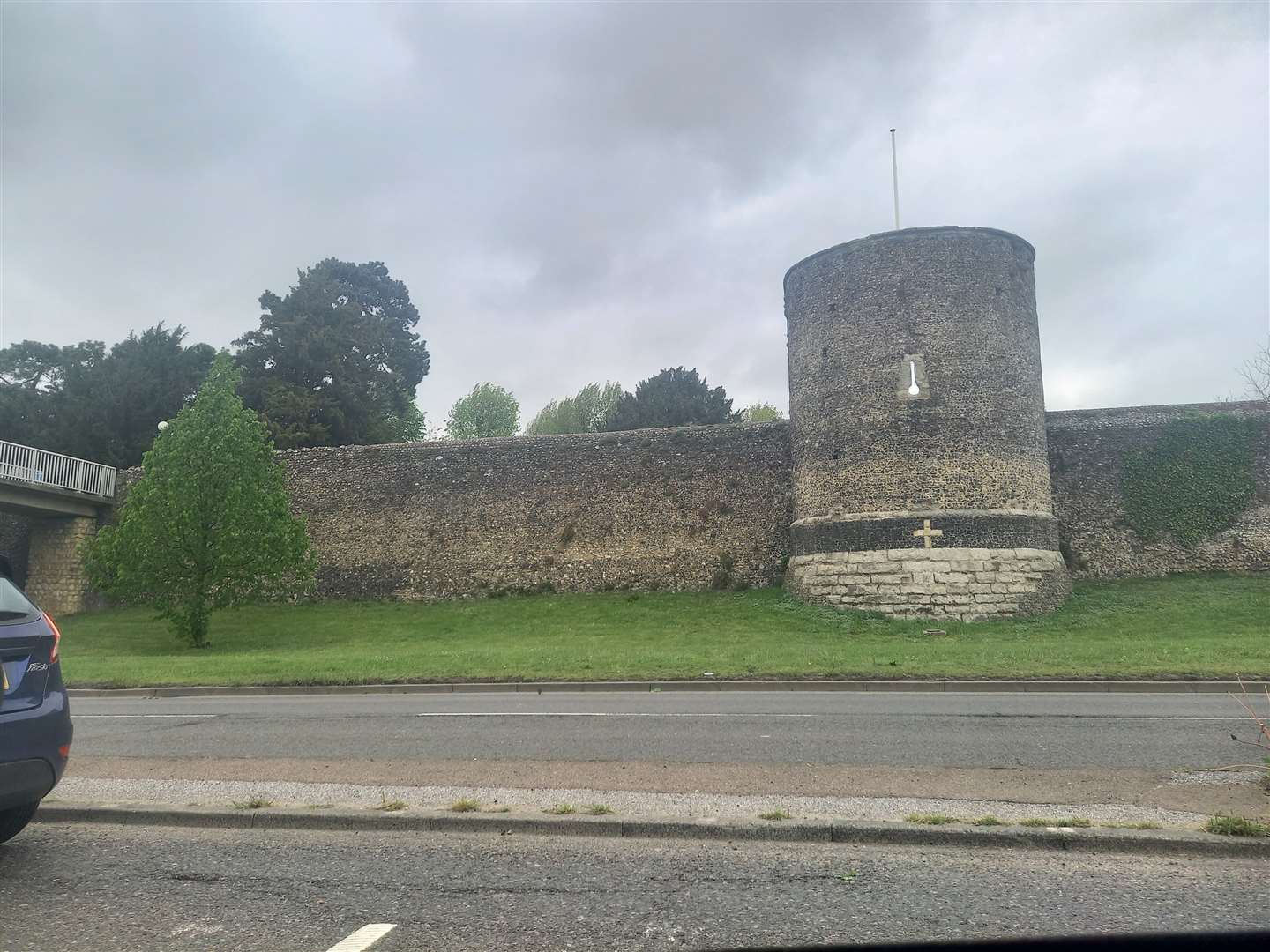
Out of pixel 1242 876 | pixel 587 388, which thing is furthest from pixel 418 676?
pixel 587 388

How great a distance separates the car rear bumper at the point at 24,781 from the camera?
15.9ft

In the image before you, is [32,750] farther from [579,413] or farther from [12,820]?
[579,413]

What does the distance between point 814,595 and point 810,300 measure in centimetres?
766

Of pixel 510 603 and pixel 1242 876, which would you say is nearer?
pixel 1242 876

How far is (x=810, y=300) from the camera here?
24312mm

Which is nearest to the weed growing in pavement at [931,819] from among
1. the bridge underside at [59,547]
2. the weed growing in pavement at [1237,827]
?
the weed growing in pavement at [1237,827]

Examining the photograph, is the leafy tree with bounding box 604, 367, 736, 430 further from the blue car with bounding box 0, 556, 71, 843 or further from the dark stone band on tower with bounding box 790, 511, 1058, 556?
the blue car with bounding box 0, 556, 71, 843

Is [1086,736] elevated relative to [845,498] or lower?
lower

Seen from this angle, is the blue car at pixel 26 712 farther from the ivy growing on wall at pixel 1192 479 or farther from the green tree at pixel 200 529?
the ivy growing on wall at pixel 1192 479

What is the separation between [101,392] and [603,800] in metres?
48.6

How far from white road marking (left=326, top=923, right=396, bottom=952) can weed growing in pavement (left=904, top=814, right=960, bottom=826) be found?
3.14 meters

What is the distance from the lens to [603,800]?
251 inches

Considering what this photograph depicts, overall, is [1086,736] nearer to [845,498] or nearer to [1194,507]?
[845,498]

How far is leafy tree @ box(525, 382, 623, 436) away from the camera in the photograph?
6575 cm
